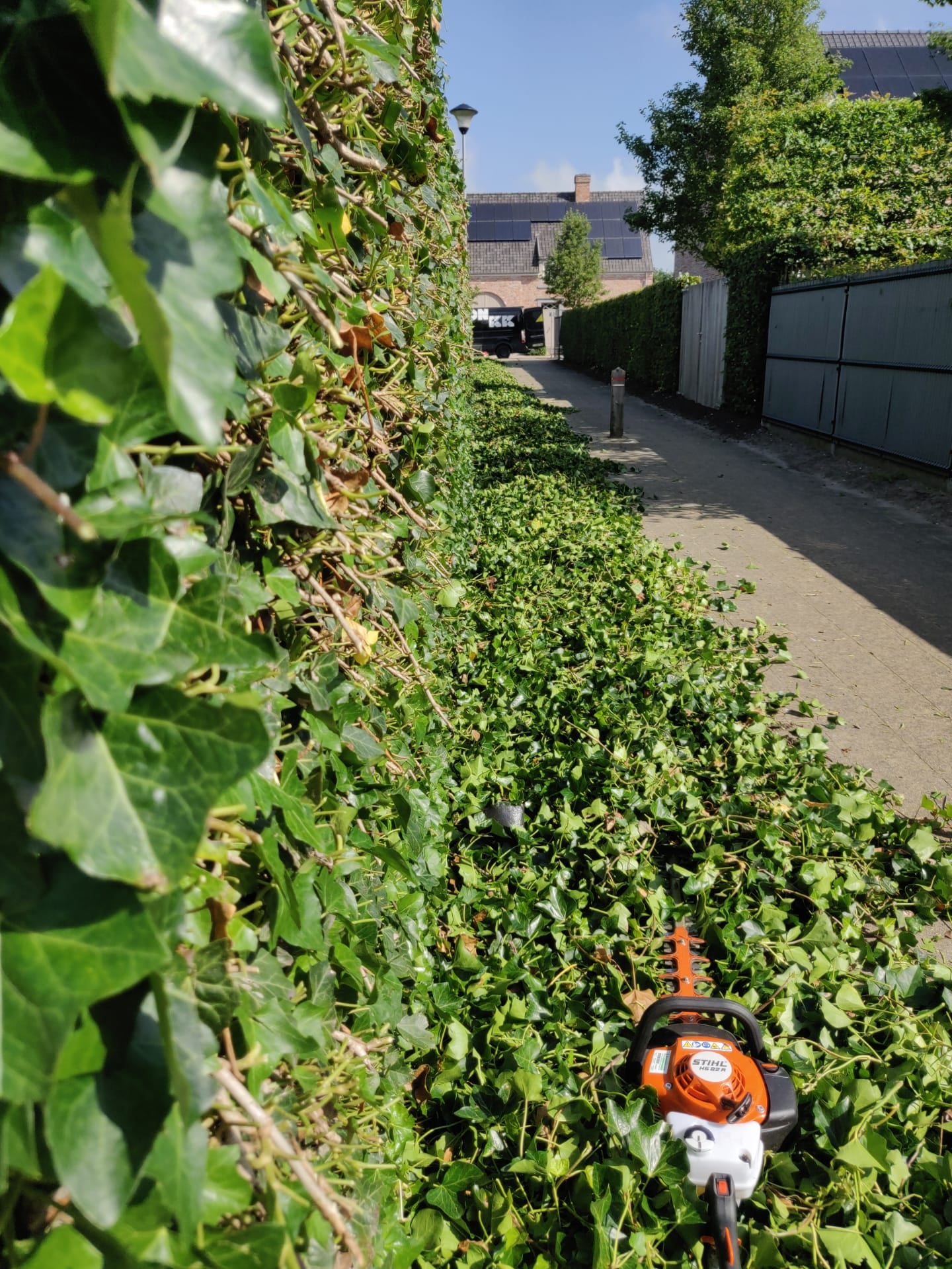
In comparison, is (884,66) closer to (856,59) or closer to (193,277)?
(856,59)

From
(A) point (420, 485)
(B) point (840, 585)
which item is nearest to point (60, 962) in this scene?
(A) point (420, 485)

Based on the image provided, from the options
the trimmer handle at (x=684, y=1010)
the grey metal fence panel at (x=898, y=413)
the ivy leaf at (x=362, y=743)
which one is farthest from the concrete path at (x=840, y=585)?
the ivy leaf at (x=362, y=743)

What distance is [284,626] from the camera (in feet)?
4.78

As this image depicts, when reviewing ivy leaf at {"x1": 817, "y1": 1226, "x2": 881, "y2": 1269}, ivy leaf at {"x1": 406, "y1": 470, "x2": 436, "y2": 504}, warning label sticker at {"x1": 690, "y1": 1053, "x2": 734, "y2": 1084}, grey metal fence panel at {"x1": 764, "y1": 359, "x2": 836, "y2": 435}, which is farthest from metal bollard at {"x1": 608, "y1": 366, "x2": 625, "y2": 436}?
ivy leaf at {"x1": 817, "y1": 1226, "x2": 881, "y2": 1269}

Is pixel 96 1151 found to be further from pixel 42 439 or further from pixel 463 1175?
pixel 463 1175

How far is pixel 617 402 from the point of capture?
14109 millimetres

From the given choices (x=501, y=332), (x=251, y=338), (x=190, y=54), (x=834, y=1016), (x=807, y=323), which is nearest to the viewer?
(x=190, y=54)

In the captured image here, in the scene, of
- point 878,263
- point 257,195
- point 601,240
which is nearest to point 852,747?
point 257,195

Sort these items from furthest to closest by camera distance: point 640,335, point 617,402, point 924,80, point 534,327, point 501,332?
point 534,327
point 501,332
point 924,80
point 640,335
point 617,402

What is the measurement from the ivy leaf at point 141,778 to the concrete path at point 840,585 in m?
3.50

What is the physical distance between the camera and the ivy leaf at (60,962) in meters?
0.55

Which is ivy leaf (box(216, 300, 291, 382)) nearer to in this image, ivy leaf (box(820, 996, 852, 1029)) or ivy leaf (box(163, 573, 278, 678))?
ivy leaf (box(163, 573, 278, 678))

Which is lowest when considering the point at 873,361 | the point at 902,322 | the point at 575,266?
the point at 873,361

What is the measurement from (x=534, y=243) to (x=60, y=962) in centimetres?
6502
